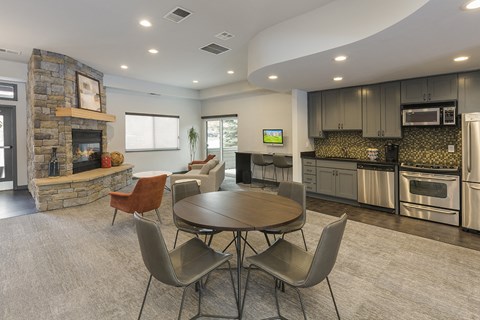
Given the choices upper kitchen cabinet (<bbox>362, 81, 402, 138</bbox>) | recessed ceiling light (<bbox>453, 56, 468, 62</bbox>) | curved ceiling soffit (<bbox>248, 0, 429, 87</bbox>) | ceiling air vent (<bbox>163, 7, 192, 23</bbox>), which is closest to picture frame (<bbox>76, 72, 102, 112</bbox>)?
ceiling air vent (<bbox>163, 7, 192, 23</bbox>)

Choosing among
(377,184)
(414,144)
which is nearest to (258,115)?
(377,184)

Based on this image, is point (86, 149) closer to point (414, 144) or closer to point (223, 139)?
point (223, 139)

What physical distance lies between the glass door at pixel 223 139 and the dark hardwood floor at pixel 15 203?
529 cm

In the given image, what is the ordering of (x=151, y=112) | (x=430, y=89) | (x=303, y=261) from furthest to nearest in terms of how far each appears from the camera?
(x=151, y=112), (x=430, y=89), (x=303, y=261)

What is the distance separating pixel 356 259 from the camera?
289 centimetres

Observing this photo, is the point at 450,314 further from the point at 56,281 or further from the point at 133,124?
the point at 133,124

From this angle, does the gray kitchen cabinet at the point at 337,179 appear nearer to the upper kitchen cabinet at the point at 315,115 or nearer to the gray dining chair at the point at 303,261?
the upper kitchen cabinet at the point at 315,115

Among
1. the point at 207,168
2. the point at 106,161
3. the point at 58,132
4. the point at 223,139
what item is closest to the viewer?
the point at 58,132

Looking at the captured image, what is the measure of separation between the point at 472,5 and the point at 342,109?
346cm

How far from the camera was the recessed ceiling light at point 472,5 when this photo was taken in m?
2.02

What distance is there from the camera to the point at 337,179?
17.6 ft

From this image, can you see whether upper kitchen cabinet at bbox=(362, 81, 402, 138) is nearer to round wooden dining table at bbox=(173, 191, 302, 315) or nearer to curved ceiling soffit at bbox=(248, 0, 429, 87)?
curved ceiling soffit at bbox=(248, 0, 429, 87)

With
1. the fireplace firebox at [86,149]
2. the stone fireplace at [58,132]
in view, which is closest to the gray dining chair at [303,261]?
the stone fireplace at [58,132]

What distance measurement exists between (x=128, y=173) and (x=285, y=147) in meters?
4.29
